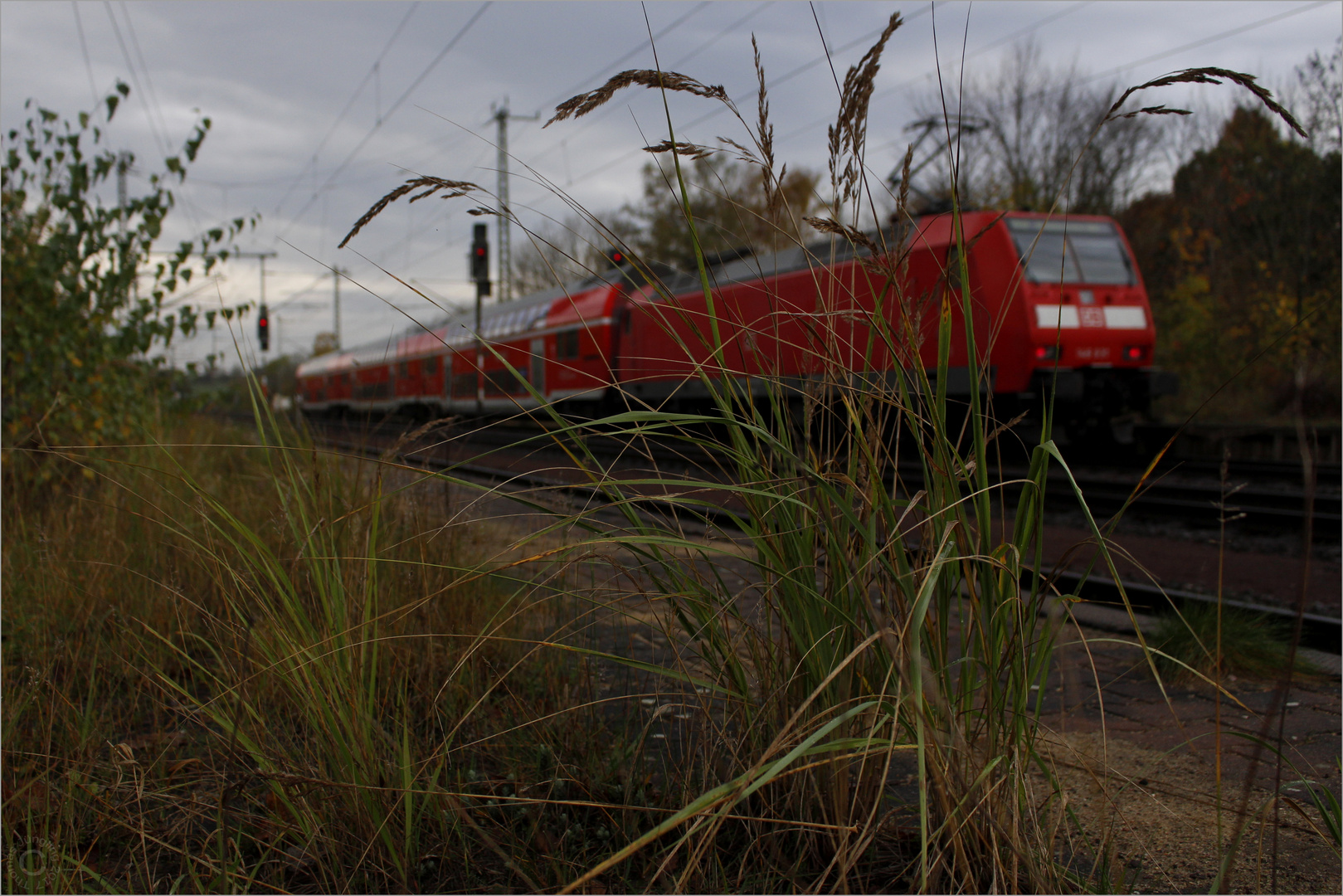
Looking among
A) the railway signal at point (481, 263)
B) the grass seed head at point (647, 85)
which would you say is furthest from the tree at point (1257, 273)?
the grass seed head at point (647, 85)

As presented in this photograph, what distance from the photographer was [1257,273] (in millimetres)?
18906

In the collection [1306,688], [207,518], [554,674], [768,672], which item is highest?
[207,518]

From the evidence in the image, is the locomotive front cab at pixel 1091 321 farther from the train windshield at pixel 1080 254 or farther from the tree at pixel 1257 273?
the tree at pixel 1257 273

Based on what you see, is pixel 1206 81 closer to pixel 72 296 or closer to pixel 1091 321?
pixel 72 296

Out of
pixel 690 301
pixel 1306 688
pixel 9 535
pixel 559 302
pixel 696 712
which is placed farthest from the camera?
pixel 559 302

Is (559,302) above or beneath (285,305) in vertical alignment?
beneath

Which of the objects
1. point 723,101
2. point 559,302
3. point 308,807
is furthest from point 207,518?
point 559,302

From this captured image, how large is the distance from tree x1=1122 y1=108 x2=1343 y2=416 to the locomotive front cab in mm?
4821

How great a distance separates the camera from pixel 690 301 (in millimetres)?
13023

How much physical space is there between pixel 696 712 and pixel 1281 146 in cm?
2222

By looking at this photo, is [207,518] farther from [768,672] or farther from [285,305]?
[285,305]

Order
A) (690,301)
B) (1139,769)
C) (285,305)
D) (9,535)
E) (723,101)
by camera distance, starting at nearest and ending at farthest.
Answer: (723,101) < (1139,769) < (9,535) < (690,301) < (285,305)

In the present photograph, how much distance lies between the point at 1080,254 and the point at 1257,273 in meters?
11.6

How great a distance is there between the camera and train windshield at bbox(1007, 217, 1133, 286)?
991 centimetres
